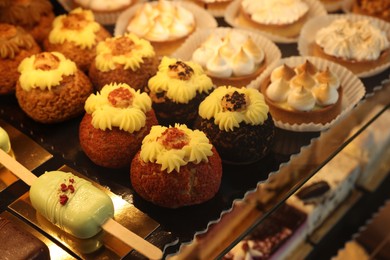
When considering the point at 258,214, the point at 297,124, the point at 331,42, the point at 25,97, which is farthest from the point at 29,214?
the point at 331,42

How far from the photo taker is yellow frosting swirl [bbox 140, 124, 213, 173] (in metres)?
2.00

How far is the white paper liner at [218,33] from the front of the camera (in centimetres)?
314

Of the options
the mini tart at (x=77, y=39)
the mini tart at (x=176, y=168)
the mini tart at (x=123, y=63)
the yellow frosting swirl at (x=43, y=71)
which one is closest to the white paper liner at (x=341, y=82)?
the mini tart at (x=123, y=63)

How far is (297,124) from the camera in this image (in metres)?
2.68

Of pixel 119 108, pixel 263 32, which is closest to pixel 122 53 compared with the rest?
pixel 119 108

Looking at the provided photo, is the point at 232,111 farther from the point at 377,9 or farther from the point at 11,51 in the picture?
the point at 377,9

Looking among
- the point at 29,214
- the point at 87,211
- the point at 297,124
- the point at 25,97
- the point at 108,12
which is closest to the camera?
the point at 87,211

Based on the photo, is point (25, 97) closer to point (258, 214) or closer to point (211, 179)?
point (211, 179)

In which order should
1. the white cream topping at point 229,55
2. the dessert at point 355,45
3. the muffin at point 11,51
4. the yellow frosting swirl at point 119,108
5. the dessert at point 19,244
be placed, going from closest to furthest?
the dessert at point 19,244 < the yellow frosting swirl at point 119,108 < the muffin at point 11,51 < the white cream topping at point 229,55 < the dessert at point 355,45

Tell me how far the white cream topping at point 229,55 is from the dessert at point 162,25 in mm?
211

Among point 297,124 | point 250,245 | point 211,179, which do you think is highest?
point 211,179

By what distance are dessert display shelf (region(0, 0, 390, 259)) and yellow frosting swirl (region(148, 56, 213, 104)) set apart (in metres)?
0.39

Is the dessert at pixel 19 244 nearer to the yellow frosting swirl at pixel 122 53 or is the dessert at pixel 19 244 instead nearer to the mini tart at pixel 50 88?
the mini tart at pixel 50 88

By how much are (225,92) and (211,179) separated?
0.45 meters
